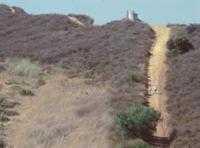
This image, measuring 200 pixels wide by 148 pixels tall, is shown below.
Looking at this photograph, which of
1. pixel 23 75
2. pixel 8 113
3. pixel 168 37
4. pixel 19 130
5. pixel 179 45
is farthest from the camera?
pixel 168 37

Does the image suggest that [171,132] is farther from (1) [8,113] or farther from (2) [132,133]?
(1) [8,113]

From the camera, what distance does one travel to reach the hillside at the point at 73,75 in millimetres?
31578

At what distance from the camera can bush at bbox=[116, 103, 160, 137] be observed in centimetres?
3034

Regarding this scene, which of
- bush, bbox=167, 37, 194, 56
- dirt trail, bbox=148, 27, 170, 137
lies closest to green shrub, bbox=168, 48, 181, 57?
bush, bbox=167, 37, 194, 56

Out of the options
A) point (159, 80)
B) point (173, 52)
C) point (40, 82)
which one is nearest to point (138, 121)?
point (159, 80)

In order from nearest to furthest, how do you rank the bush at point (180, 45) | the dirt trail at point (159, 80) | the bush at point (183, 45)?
the dirt trail at point (159, 80), the bush at point (180, 45), the bush at point (183, 45)

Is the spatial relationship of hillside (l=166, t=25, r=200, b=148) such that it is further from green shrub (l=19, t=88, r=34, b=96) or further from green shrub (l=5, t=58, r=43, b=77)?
green shrub (l=5, t=58, r=43, b=77)

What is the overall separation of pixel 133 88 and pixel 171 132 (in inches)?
266

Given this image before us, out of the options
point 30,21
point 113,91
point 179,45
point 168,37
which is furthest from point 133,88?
point 30,21

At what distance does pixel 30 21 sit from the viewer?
60.2 m

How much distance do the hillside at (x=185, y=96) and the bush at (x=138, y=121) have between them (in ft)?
3.85

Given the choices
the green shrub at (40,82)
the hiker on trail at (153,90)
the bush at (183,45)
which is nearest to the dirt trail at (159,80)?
the hiker on trail at (153,90)

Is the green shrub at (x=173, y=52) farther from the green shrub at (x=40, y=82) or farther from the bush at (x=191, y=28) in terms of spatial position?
the green shrub at (x=40, y=82)

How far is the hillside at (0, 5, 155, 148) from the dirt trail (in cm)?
54
